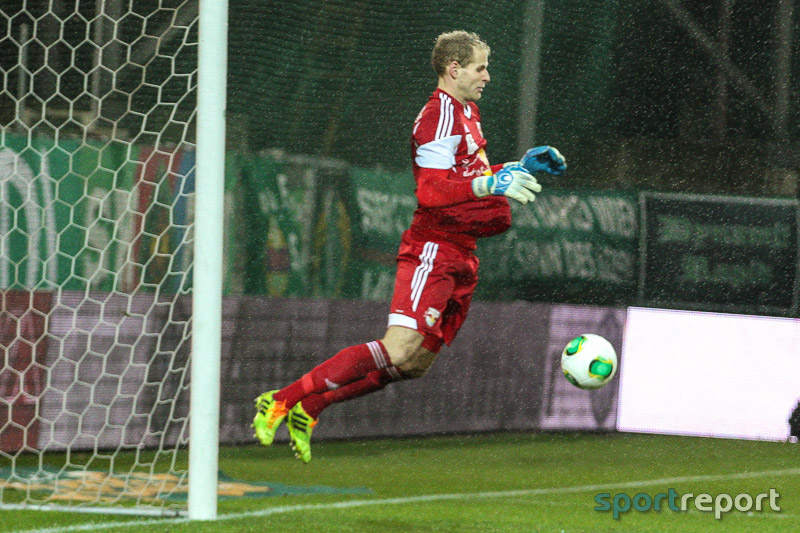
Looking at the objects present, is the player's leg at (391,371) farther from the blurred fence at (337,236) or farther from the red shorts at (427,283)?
the blurred fence at (337,236)

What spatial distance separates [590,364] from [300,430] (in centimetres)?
122

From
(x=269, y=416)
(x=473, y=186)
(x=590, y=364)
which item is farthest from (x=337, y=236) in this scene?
(x=473, y=186)

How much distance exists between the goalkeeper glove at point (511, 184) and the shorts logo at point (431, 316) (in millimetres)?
490

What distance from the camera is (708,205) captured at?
8.34 metres

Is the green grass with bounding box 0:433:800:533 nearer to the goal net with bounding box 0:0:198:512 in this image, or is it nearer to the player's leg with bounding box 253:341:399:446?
the player's leg with bounding box 253:341:399:446

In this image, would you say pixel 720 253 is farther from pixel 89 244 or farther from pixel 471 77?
pixel 89 244

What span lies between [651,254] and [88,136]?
415 centimetres

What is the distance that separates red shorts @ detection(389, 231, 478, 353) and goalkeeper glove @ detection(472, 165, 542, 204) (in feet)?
1.21

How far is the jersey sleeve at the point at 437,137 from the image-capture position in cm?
447

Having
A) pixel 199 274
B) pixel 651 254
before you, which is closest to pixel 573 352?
pixel 199 274

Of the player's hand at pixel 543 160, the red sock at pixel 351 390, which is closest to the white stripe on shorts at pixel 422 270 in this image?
the red sock at pixel 351 390

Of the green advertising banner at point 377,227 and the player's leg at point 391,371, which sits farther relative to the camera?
the green advertising banner at point 377,227

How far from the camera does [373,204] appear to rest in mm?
7266

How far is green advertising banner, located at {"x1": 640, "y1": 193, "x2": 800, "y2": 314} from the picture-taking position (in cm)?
830
